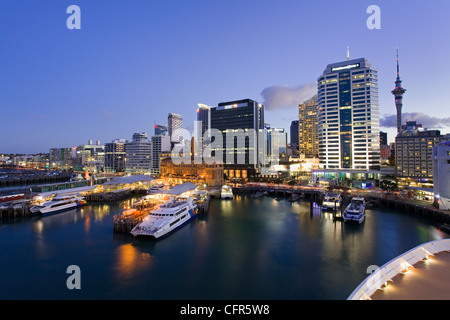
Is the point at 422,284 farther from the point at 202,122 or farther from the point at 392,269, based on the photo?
the point at 202,122

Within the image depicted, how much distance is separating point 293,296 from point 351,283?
4961mm

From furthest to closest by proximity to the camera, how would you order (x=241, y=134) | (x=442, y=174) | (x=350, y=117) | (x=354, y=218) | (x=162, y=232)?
(x=241, y=134)
(x=350, y=117)
(x=442, y=174)
(x=354, y=218)
(x=162, y=232)

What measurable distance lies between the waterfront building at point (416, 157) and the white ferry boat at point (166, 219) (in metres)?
59.5

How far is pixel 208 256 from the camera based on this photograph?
24.0m

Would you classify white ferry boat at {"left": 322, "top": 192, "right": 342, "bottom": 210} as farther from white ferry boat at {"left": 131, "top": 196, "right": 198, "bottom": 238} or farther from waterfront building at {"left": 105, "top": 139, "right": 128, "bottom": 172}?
waterfront building at {"left": 105, "top": 139, "right": 128, "bottom": 172}

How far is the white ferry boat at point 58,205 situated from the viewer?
40.1 metres

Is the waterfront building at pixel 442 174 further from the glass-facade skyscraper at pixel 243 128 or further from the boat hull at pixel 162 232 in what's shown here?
the glass-facade skyscraper at pixel 243 128

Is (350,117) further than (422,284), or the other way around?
(350,117)

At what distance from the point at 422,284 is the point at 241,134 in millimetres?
91975

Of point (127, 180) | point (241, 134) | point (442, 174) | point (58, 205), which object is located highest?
point (241, 134)

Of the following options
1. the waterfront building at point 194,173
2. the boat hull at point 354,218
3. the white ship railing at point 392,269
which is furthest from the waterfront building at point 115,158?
the white ship railing at point 392,269

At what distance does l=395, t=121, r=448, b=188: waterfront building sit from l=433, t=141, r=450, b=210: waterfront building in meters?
31.0

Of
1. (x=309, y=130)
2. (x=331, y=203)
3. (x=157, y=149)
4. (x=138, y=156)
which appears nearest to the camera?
(x=331, y=203)

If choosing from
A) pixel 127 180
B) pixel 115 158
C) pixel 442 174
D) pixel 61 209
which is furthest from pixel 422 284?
pixel 115 158
